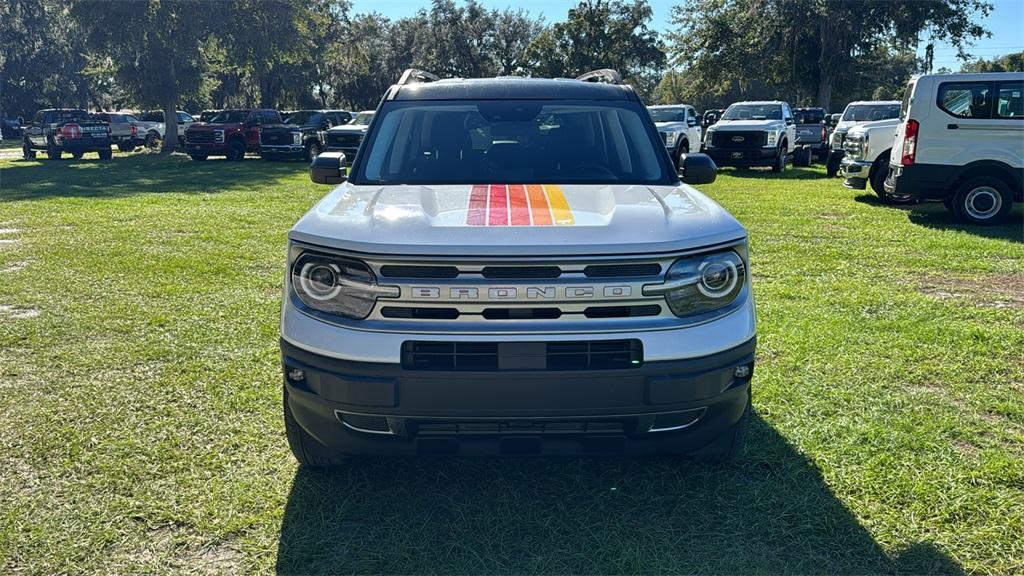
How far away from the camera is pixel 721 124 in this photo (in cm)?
1922

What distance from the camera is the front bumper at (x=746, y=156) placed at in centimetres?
1806

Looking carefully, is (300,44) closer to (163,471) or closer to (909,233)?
(909,233)

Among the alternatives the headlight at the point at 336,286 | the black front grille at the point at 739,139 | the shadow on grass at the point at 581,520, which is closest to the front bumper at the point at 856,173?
the black front grille at the point at 739,139

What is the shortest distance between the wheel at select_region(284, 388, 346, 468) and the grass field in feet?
0.38

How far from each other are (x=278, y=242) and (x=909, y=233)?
769 cm

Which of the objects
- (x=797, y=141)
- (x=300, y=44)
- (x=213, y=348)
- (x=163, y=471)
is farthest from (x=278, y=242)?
(x=300, y=44)

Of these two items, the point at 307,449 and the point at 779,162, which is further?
the point at 779,162

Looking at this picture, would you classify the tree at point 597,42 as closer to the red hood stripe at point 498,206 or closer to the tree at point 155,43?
the tree at point 155,43

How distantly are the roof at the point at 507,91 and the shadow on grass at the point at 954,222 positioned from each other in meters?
7.09

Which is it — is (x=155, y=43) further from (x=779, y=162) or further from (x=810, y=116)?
(x=810, y=116)

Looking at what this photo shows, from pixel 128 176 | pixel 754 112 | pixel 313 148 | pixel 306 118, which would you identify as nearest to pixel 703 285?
pixel 754 112

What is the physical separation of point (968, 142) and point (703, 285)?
9.01 metres

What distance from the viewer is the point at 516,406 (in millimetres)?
2512

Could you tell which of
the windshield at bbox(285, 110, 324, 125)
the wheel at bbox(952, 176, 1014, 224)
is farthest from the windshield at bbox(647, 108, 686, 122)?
the windshield at bbox(285, 110, 324, 125)
